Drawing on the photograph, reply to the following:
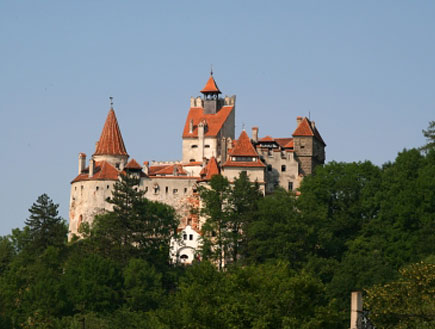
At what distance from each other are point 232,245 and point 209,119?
2509 centimetres

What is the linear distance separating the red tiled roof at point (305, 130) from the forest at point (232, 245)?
8.87 meters

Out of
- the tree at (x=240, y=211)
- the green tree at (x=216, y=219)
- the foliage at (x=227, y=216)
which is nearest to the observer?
the tree at (x=240, y=211)

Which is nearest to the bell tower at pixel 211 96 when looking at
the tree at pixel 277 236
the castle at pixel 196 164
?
the castle at pixel 196 164

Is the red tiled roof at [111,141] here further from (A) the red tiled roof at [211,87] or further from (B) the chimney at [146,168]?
(A) the red tiled roof at [211,87]

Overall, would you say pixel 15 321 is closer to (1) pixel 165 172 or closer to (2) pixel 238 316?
(2) pixel 238 316

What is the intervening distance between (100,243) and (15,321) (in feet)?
41.4

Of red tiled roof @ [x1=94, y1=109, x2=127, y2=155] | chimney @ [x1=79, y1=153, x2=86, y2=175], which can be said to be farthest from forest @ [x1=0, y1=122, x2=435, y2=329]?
red tiled roof @ [x1=94, y1=109, x2=127, y2=155]

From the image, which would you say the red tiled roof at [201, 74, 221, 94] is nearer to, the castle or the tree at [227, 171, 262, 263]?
the castle

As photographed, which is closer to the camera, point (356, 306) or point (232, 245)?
point (356, 306)

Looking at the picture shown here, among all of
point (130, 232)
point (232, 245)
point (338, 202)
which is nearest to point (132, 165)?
point (130, 232)

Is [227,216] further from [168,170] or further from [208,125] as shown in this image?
[208,125]

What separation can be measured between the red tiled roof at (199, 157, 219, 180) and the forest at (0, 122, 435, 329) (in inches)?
170

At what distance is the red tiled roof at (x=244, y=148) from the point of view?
316ft

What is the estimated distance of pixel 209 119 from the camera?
110062 millimetres
